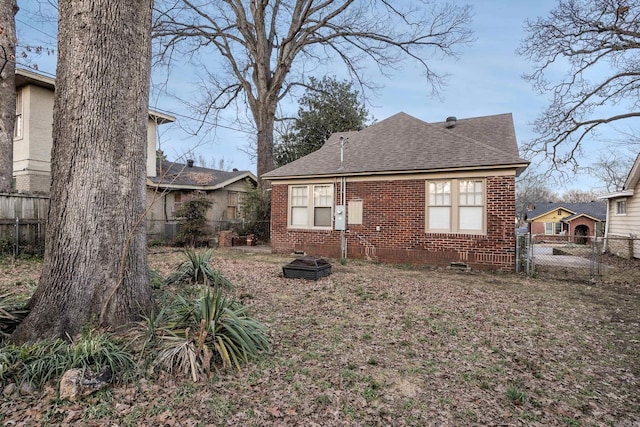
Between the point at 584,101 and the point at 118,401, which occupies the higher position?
the point at 584,101

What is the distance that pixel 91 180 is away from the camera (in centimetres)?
354

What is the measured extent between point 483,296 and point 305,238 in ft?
22.9

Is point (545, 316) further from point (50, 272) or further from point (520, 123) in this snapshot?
point (520, 123)

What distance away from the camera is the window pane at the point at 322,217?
40.1 feet

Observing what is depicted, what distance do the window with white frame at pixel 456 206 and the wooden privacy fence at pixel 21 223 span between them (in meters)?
10.6

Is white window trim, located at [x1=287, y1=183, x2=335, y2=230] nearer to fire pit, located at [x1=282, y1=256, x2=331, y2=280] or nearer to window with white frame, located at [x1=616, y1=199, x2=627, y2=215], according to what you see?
fire pit, located at [x1=282, y1=256, x2=331, y2=280]

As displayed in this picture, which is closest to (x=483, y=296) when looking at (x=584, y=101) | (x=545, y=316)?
(x=545, y=316)

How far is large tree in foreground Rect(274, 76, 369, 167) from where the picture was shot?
72.7 feet

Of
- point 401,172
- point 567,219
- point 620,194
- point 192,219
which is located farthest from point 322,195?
point 567,219

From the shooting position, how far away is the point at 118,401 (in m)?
2.77

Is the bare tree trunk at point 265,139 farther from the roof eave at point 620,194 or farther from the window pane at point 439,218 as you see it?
the roof eave at point 620,194

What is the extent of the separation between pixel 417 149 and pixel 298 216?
4923mm

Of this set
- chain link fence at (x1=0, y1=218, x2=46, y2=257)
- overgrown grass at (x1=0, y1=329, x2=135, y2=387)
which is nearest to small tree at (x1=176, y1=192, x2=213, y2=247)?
chain link fence at (x1=0, y1=218, x2=46, y2=257)

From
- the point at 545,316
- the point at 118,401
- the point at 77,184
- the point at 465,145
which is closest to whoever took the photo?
the point at 118,401
